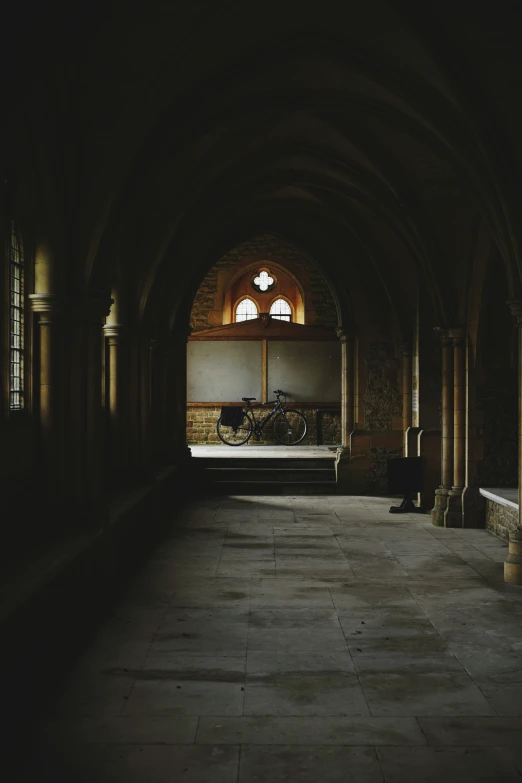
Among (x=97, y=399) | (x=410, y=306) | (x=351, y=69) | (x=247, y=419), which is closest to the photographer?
(x=97, y=399)

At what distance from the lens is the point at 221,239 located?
42.8ft

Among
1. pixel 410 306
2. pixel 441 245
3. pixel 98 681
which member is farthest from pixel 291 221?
pixel 98 681

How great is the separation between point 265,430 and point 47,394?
11.3m

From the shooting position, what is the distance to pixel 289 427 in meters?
16.6

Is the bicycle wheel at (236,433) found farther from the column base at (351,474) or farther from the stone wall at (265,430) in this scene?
the column base at (351,474)

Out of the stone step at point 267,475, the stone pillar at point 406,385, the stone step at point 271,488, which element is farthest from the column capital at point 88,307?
the stone pillar at point 406,385

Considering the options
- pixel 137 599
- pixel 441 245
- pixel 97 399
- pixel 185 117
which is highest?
pixel 185 117

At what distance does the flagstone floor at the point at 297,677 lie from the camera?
3195mm

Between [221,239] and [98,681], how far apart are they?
9719 millimetres

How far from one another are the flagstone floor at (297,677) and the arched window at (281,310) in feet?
35.6

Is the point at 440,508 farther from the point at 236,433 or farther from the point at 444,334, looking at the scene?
the point at 236,433

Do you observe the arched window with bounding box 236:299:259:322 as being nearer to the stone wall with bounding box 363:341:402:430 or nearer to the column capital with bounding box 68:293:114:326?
the stone wall with bounding box 363:341:402:430

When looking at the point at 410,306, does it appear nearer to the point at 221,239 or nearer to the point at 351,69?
the point at 221,239

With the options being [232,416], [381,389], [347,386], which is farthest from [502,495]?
[232,416]
